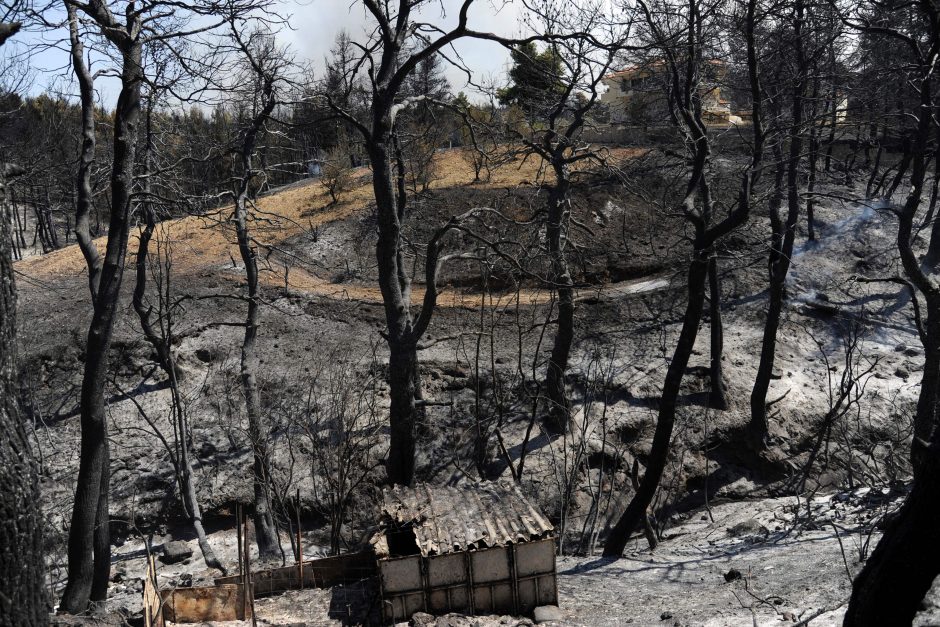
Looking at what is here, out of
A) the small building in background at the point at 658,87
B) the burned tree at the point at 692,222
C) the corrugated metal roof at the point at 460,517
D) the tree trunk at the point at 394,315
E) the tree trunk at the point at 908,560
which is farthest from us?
the small building in background at the point at 658,87

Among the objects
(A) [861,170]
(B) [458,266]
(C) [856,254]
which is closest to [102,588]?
(B) [458,266]

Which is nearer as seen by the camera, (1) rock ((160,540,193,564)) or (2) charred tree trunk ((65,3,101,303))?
(2) charred tree trunk ((65,3,101,303))

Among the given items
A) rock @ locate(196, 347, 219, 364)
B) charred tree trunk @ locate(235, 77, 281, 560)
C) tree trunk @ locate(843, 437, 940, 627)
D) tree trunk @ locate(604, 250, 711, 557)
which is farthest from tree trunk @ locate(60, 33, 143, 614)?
rock @ locate(196, 347, 219, 364)

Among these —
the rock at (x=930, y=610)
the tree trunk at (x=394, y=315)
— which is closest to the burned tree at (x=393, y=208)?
the tree trunk at (x=394, y=315)

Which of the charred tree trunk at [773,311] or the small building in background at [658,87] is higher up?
the small building in background at [658,87]

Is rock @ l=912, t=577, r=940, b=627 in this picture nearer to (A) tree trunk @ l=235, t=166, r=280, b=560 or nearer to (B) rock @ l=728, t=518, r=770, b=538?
(B) rock @ l=728, t=518, r=770, b=538

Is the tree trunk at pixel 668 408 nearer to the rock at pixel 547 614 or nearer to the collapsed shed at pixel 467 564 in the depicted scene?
the collapsed shed at pixel 467 564

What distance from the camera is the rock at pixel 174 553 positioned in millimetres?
14617

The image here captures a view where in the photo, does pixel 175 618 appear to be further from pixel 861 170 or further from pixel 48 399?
pixel 861 170

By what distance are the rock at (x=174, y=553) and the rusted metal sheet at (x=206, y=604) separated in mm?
6401

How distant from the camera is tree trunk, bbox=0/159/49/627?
13.1ft

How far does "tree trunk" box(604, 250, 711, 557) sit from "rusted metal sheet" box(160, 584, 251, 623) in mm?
5110

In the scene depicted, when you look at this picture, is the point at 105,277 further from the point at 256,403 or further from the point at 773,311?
the point at 773,311

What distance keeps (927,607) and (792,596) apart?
Answer: 178 centimetres
